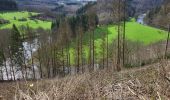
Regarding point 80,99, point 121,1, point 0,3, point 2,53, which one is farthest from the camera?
point 0,3

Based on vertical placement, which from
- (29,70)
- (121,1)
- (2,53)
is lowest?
(29,70)

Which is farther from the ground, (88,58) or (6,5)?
(6,5)

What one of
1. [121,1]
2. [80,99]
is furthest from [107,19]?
[80,99]

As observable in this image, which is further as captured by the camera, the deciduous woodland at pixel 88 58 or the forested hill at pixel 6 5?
the forested hill at pixel 6 5

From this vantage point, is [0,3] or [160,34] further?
[0,3]

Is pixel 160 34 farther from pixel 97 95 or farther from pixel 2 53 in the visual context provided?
pixel 97 95

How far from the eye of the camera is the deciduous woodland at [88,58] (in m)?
4.91

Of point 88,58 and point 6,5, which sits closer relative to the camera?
point 88,58

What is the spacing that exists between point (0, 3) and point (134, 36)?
9684 cm

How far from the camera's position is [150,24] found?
12738 centimetres

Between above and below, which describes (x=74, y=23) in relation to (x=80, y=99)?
below

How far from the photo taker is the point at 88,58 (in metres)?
61.6

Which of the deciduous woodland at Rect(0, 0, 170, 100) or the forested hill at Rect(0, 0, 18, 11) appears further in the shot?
the forested hill at Rect(0, 0, 18, 11)

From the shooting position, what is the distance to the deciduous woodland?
491cm
